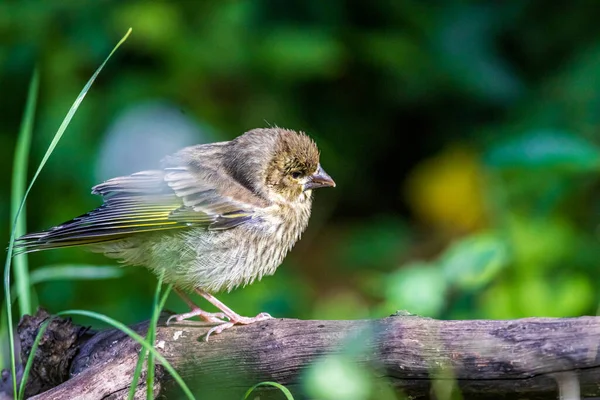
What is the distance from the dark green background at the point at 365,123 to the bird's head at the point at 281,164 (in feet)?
1.92

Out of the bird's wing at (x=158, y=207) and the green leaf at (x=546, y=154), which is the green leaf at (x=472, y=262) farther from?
the bird's wing at (x=158, y=207)

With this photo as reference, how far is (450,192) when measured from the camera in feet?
20.1

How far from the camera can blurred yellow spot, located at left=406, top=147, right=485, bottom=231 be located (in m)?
6.05

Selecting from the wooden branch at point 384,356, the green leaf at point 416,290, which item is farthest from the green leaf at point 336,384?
the green leaf at point 416,290

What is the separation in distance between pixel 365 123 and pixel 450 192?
2.60 feet

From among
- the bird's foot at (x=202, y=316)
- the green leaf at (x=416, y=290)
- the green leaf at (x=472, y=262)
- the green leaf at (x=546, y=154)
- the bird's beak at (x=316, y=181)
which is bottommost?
the bird's foot at (x=202, y=316)

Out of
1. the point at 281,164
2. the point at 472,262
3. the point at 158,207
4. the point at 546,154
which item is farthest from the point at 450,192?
the point at 158,207

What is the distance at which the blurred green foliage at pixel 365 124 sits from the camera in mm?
4555

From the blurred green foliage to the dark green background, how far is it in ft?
0.04

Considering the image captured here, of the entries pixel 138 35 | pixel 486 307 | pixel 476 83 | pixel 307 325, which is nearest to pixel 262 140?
pixel 307 325

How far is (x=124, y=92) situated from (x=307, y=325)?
275 cm

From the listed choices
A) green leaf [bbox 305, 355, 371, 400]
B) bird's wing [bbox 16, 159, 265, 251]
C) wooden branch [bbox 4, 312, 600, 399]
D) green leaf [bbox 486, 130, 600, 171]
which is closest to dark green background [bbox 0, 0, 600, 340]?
green leaf [bbox 486, 130, 600, 171]

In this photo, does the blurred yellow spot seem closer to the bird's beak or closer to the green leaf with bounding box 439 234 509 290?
the green leaf with bounding box 439 234 509 290

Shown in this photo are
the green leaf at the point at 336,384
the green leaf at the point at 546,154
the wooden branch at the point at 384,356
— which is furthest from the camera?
the green leaf at the point at 546,154
